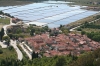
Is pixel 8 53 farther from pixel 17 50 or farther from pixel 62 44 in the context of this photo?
pixel 62 44

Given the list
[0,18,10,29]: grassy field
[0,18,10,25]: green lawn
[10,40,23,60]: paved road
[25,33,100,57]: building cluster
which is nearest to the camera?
[10,40,23,60]: paved road

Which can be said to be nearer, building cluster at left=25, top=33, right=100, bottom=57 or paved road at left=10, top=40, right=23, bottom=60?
paved road at left=10, top=40, right=23, bottom=60

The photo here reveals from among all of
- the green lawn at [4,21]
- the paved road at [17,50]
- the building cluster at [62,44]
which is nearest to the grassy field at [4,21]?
the green lawn at [4,21]

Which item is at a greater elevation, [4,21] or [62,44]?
[62,44]

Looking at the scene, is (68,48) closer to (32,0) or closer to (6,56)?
(6,56)

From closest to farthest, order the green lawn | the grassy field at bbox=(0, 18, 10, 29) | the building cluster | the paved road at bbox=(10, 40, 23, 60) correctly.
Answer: the paved road at bbox=(10, 40, 23, 60) → the building cluster → the grassy field at bbox=(0, 18, 10, 29) → the green lawn

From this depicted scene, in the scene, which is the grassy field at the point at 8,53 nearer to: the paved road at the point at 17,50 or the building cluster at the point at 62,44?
the paved road at the point at 17,50

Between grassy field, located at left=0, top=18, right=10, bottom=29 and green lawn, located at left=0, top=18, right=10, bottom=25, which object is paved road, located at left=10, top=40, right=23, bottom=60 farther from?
green lawn, located at left=0, top=18, right=10, bottom=25

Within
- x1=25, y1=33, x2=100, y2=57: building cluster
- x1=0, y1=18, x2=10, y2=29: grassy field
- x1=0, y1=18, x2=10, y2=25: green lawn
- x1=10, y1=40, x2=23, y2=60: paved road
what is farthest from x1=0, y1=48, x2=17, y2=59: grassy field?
x1=0, y1=18, x2=10, y2=25: green lawn

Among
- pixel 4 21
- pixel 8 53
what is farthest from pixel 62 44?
pixel 4 21
